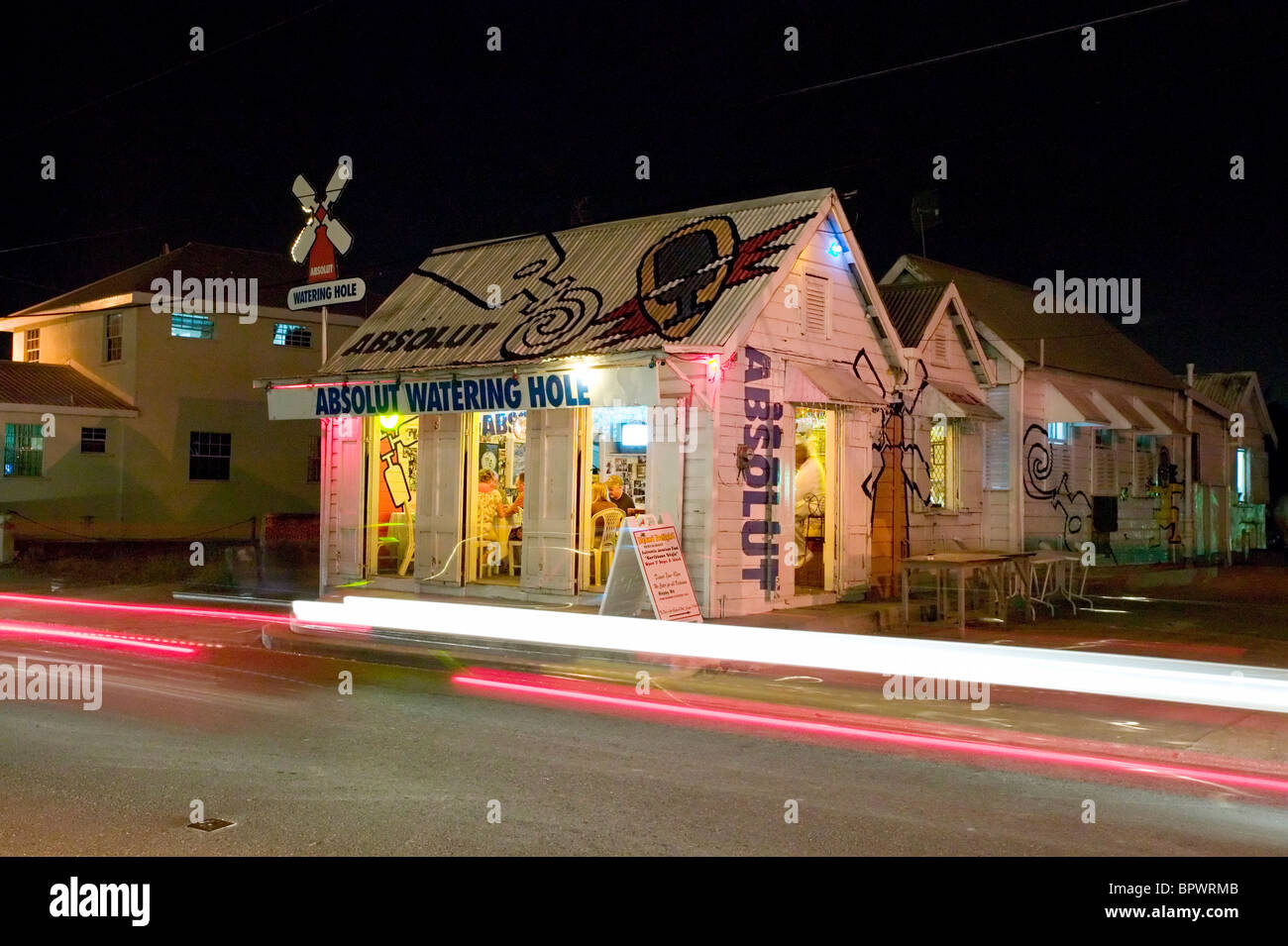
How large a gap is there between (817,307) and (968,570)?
4.32 m

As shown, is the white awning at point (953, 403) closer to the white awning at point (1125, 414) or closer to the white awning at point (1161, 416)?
the white awning at point (1125, 414)

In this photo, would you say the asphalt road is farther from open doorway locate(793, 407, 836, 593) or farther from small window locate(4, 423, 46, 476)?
small window locate(4, 423, 46, 476)

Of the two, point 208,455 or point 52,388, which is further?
point 208,455

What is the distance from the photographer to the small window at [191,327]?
30.4m

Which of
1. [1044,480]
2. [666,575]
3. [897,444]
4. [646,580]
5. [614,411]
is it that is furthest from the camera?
[1044,480]

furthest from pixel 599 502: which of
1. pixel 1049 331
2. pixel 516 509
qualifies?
pixel 1049 331

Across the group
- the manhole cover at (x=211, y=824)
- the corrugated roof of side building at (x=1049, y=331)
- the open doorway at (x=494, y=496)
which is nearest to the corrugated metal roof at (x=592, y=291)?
the open doorway at (x=494, y=496)

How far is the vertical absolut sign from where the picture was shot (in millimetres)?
14695

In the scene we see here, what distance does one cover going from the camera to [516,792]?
718cm

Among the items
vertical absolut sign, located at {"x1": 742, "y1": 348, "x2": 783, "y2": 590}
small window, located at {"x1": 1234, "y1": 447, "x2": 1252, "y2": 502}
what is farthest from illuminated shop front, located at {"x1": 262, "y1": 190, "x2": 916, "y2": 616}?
small window, located at {"x1": 1234, "y1": 447, "x2": 1252, "y2": 502}

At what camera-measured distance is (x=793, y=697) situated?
1095 centimetres

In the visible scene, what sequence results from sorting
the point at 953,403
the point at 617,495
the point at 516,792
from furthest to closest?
the point at 953,403 → the point at 617,495 → the point at 516,792

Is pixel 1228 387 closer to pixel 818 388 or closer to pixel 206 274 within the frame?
pixel 818 388
